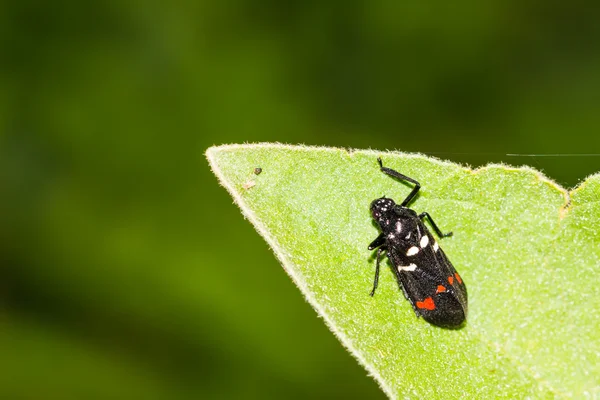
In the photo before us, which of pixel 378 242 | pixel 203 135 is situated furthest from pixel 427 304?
pixel 203 135

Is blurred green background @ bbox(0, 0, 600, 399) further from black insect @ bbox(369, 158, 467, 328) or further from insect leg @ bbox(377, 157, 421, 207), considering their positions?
insect leg @ bbox(377, 157, 421, 207)

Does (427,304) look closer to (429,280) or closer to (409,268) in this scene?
(429,280)

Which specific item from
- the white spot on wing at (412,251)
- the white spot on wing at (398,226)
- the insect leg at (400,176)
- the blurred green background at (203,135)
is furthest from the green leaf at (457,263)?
the blurred green background at (203,135)

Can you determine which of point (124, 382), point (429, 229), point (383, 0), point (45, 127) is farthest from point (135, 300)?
point (383, 0)

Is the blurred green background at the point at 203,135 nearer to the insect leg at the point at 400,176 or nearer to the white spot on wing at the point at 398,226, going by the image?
the white spot on wing at the point at 398,226

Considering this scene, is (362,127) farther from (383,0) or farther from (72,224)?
(72,224)

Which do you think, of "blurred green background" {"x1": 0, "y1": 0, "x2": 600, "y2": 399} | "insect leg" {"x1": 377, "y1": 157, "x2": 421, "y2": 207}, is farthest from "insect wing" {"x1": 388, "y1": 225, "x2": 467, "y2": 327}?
"blurred green background" {"x1": 0, "y1": 0, "x2": 600, "y2": 399}
